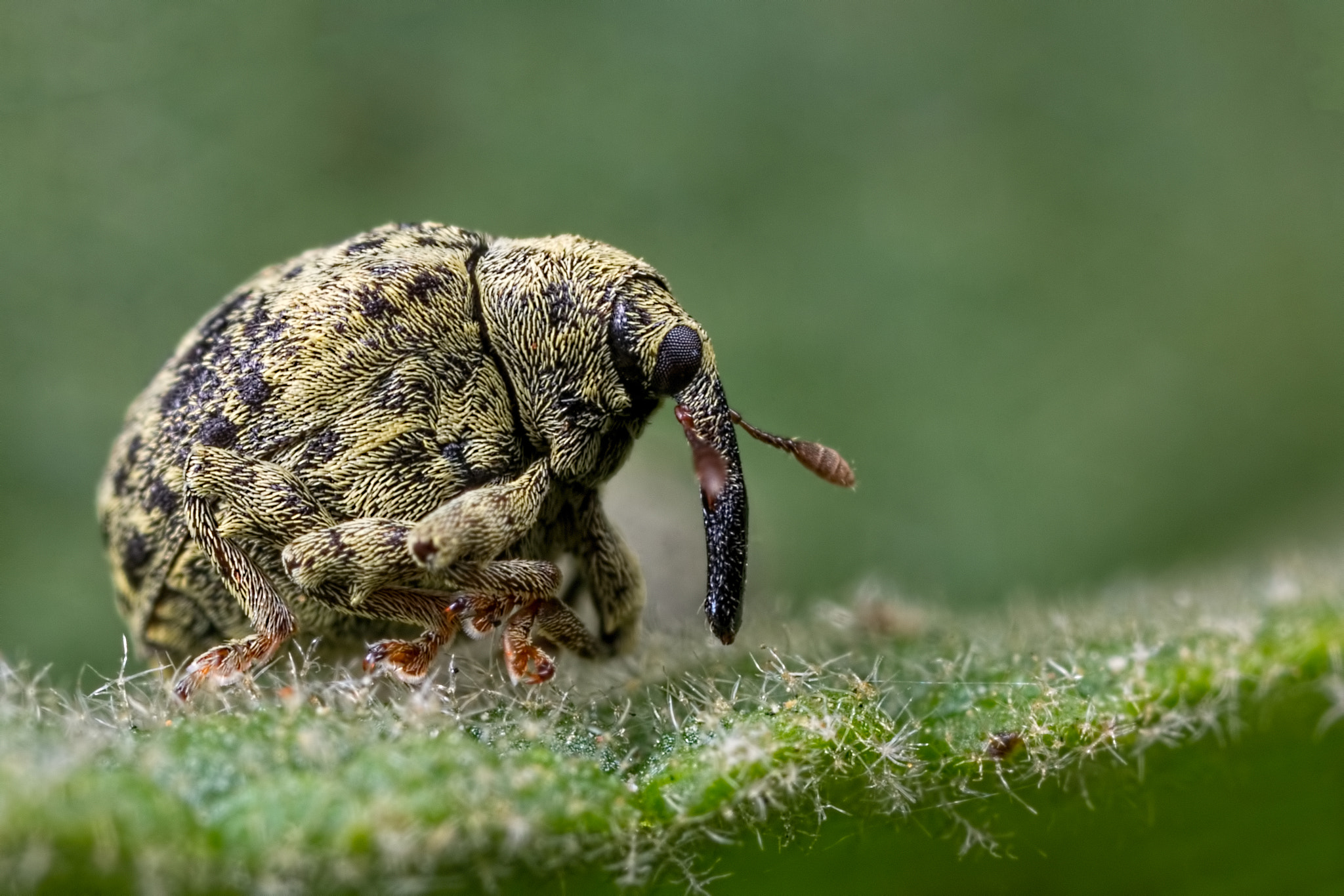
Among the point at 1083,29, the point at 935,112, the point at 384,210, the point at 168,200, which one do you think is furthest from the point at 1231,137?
the point at 168,200

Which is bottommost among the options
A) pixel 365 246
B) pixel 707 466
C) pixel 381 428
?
pixel 381 428

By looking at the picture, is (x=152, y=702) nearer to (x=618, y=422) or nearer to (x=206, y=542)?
(x=206, y=542)

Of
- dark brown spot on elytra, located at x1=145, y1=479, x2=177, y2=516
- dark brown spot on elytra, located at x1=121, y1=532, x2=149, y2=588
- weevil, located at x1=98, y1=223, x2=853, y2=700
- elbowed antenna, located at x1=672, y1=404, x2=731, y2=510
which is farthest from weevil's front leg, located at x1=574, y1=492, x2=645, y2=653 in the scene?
dark brown spot on elytra, located at x1=121, y1=532, x2=149, y2=588

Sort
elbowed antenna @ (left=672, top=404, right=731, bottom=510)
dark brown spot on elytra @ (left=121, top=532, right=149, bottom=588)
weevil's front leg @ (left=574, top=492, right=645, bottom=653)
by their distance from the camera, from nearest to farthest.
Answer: elbowed antenna @ (left=672, top=404, right=731, bottom=510) < dark brown spot on elytra @ (left=121, top=532, right=149, bottom=588) < weevil's front leg @ (left=574, top=492, right=645, bottom=653)

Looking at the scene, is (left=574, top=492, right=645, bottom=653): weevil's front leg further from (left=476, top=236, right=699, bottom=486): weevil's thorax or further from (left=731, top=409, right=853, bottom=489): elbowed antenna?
(left=731, top=409, right=853, bottom=489): elbowed antenna

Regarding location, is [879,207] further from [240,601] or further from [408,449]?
[240,601]

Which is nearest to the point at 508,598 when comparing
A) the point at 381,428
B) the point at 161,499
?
the point at 381,428

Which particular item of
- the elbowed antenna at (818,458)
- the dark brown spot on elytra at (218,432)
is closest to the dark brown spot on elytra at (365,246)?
the dark brown spot on elytra at (218,432)

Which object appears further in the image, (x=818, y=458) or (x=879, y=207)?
(x=879, y=207)
